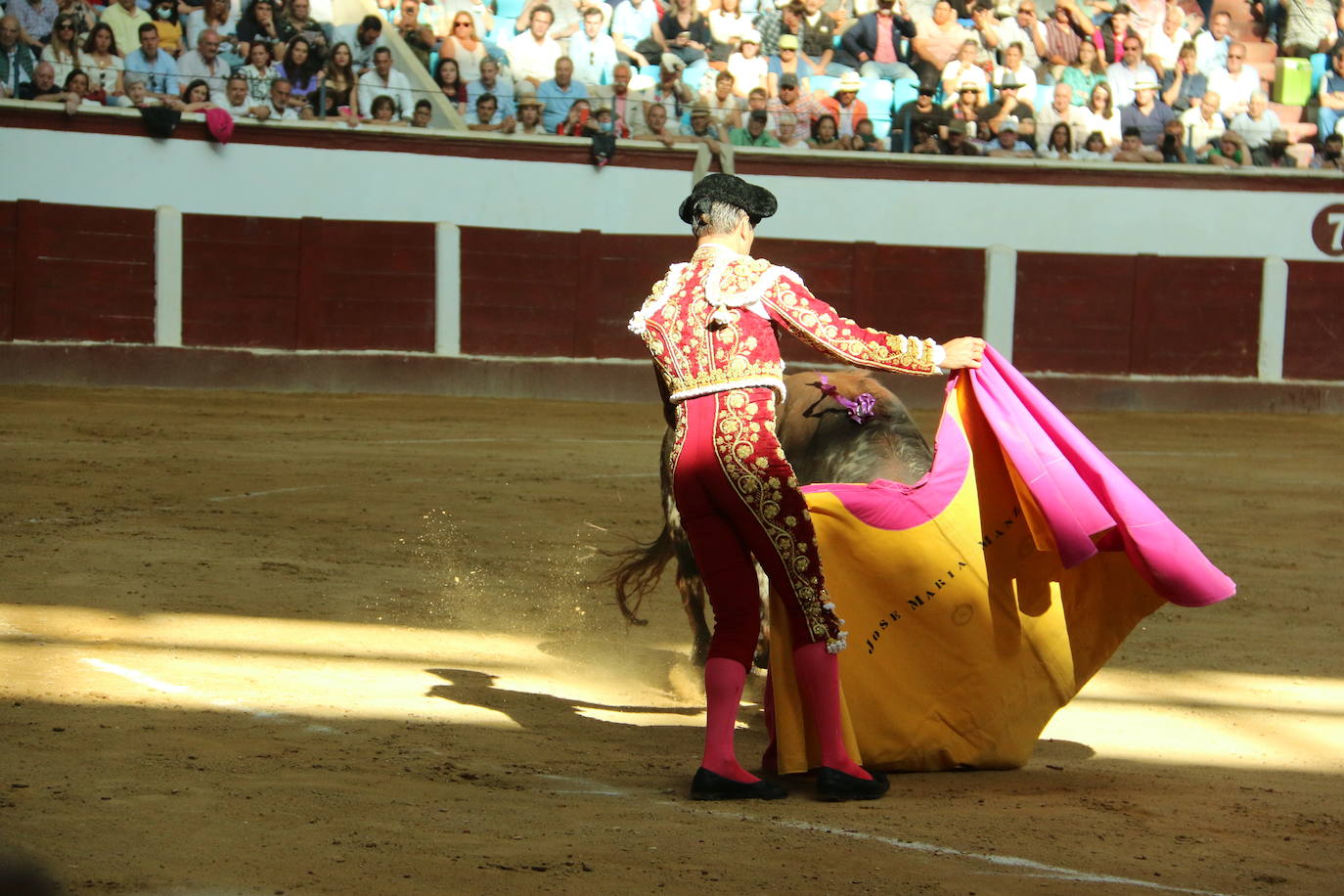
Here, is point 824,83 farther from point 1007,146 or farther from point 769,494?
point 769,494

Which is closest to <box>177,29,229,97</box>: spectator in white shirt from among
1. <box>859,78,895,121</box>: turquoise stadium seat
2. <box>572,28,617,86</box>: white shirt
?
<box>572,28,617,86</box>: white shirt

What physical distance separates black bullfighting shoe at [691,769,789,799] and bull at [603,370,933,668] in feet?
3.31

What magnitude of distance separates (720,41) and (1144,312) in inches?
141

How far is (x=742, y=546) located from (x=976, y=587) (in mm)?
591

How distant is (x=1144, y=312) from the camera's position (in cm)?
1234

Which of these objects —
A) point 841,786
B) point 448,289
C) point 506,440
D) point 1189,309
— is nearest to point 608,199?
point 448,289

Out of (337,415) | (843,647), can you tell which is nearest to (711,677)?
(843,647)

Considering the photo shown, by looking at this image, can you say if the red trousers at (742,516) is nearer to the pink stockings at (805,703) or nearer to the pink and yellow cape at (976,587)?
the pink stockings at (805,703)

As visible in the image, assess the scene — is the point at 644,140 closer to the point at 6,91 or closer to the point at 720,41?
the point at 720,41

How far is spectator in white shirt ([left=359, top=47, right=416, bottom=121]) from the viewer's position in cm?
1101

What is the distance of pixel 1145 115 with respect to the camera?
40.7 ft

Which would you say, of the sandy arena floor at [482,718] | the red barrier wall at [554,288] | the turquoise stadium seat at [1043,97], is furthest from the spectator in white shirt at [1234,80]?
the sandy arena floor at [482,718]

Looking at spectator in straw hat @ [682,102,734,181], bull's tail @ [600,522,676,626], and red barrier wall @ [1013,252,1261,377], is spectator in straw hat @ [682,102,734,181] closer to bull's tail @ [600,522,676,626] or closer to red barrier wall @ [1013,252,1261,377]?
red barrier wall @ [1013,252,1261,377]

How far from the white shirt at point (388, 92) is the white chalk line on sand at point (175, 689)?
7681 millimetres
